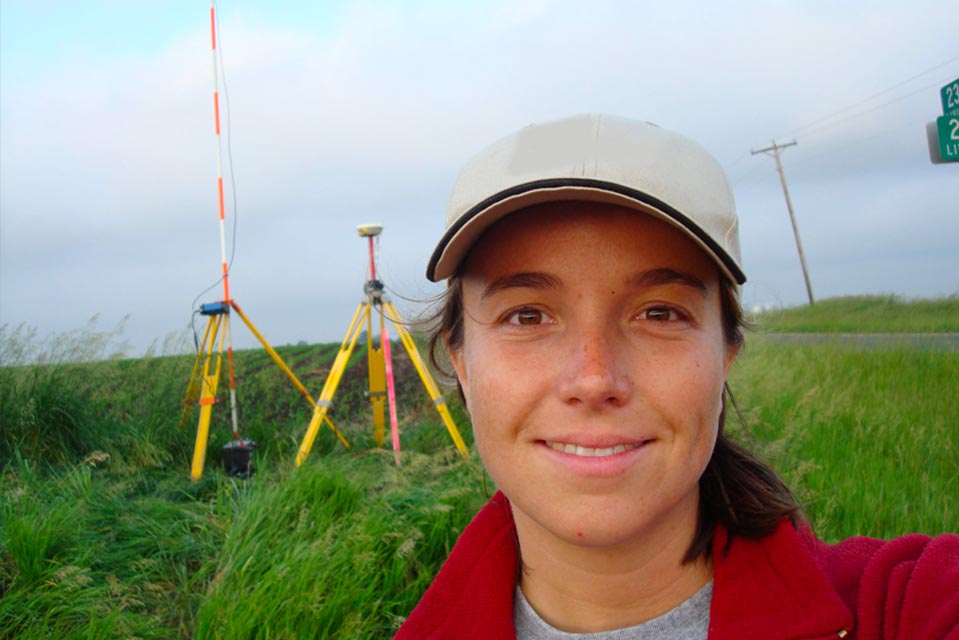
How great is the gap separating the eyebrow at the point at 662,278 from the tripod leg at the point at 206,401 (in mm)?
4033

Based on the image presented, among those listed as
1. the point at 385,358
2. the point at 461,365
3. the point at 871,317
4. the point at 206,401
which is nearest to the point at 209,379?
the point at 206,401

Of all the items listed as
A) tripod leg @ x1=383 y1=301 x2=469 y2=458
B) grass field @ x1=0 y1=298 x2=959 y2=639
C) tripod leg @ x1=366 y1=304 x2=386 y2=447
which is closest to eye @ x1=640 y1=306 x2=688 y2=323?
grass field @ x1=0 y1=298 x2=959 y2=639

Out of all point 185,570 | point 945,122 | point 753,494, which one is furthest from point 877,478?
point 185,570

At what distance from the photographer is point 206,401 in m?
4.89

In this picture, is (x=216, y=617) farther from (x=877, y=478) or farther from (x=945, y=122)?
(x=945, y=122)

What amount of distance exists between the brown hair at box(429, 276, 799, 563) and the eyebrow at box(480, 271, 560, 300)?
0.55 feet

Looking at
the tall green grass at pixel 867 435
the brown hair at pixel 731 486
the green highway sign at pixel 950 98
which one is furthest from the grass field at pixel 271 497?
the green highway sign at pixel 950 98

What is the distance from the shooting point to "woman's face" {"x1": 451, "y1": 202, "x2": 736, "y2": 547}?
116 cm

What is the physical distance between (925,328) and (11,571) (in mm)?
6854

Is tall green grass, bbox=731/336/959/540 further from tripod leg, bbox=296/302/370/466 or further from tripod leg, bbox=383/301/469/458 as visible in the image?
tripod leg, bbox=296/302/370/466

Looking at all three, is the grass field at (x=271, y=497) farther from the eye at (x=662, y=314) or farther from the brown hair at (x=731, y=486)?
the eye at (x=662, y=314)

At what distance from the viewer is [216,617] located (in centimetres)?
260

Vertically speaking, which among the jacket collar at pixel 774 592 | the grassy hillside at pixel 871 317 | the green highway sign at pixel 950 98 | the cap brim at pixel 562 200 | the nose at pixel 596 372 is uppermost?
the green highway sign at pixel 950 98

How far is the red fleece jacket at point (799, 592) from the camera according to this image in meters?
1.05
